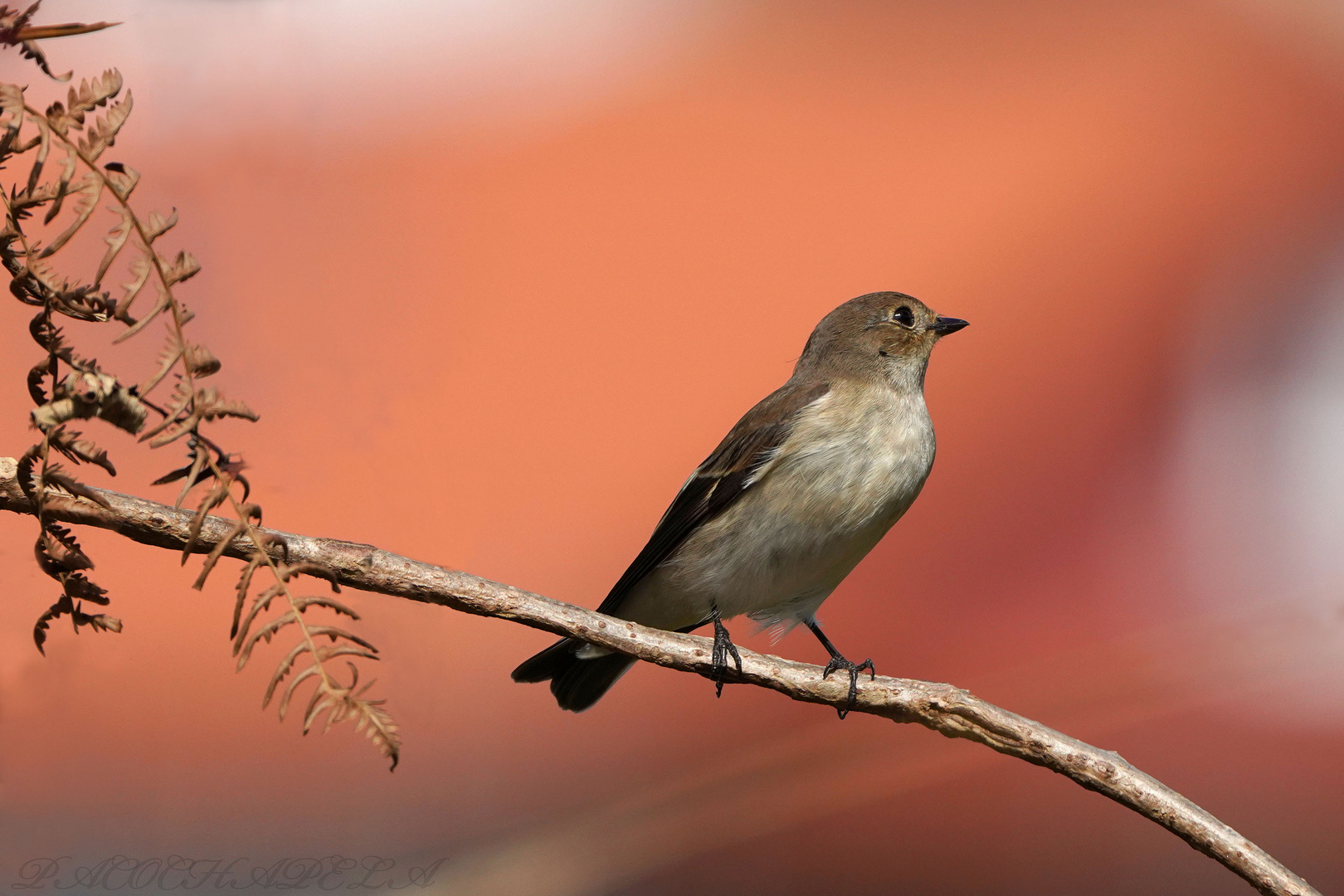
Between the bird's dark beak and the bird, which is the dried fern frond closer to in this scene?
the bird

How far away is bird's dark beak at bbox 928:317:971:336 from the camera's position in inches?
118

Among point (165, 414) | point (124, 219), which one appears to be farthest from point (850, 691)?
point (124, 219)

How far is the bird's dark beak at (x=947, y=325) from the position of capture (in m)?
2.99

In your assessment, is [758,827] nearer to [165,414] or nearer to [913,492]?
[913,492]

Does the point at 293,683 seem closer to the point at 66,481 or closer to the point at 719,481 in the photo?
the point at 66,481

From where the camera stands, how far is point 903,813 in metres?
2.79

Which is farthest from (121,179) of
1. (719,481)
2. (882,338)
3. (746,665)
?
(882,338)

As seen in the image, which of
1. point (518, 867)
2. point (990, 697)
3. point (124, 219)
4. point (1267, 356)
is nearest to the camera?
point (124, 219)

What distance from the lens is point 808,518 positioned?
8.22 feet

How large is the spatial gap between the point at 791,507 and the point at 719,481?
306 mm

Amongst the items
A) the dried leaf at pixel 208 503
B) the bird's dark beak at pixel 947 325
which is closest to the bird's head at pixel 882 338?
the bird's dark beak at pixel 947 325

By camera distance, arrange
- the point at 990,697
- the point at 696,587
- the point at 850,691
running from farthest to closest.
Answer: the point at 990,697
the point at 696,587
the point at 850,691

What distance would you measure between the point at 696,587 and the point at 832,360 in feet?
2.88

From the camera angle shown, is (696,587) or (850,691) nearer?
(850,691)
